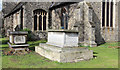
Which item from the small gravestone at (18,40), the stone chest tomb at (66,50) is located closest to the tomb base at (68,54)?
the stone chest tomb at (66,50)

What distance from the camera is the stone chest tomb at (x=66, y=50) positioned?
611cm

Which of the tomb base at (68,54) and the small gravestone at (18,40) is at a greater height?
the small gravestone at (18,40)

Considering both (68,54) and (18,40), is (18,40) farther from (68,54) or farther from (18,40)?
(68,54)

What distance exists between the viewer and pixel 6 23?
2650 centimetres

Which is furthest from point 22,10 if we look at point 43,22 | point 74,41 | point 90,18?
point 74,41

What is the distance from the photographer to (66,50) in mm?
6469

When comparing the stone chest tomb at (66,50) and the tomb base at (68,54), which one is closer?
the tomb base at (68,54)

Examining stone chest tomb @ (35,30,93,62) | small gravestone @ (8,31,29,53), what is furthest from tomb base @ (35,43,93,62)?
small gravestone @ (8,31,29,53)

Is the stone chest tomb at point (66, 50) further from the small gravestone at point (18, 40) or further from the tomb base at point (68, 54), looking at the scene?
the small gravestone at point (18, 40)

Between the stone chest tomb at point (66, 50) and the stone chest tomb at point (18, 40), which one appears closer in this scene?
the stone chest tomb at point (66, 50)

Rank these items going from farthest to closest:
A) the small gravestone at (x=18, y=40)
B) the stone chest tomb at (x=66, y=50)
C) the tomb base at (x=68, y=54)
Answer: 1. the small gravestone at (x=18, y=40)
2. the stone chest tomb at (x=66, y=50)
3. the tomb base at (x=68, y=54)

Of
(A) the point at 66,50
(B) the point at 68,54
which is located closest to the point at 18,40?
(A) the point at 66,50

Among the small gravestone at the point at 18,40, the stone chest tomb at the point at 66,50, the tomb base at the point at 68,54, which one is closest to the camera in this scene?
the tomb base at the point at 68,54

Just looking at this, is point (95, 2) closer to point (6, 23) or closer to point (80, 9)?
point (80, 9)
